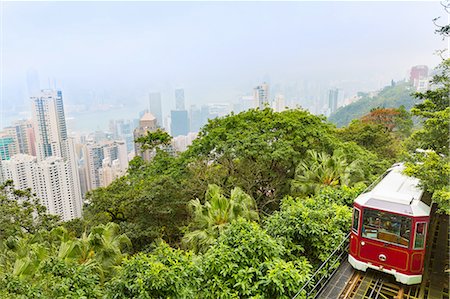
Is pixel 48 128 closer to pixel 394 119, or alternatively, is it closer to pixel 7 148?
pixel 7 148

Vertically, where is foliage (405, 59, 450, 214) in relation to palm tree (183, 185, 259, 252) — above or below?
above

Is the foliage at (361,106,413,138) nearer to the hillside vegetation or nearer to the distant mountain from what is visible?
the hillside vegetation

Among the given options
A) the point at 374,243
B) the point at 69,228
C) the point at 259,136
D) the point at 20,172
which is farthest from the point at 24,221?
the point at 374,243

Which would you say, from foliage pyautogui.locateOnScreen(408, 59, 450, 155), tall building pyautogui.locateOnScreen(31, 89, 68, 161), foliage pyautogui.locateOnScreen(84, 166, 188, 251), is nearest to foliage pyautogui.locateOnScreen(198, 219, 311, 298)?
foliage pyautogui.locateOnScreen(408, 59, 450, 155)

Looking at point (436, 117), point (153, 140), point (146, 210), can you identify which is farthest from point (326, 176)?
point (153, 140)

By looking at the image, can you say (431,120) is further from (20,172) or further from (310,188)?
(20,172)

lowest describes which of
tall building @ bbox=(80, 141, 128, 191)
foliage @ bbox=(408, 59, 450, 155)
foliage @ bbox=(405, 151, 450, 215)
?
tall building @ bbox=(80, 141, 128, 191)
